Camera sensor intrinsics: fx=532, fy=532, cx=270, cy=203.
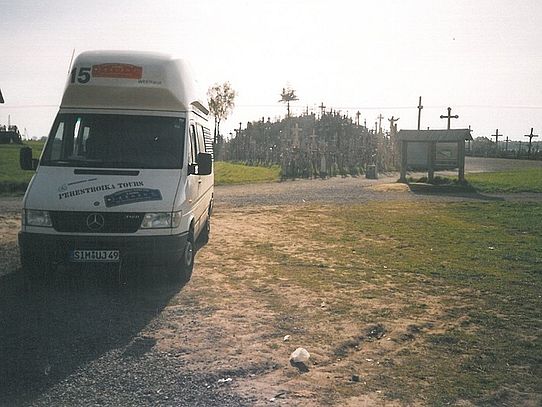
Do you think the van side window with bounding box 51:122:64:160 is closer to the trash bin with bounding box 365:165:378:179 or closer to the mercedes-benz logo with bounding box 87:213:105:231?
the mercedes-benz logo with bounding box 87:213:105:231

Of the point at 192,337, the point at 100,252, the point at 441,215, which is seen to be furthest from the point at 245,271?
the point at 441,215

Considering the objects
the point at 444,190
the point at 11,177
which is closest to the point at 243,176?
the point at 444,190

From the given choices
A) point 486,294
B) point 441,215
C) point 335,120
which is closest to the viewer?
point 486,294

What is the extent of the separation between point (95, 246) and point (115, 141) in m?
1.70

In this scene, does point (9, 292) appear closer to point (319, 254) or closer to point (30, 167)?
point (30, 167)

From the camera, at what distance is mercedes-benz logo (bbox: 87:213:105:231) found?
21.2 feet

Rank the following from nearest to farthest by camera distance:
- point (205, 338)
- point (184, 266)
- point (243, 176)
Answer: point (205, 338)
point (184, 266)
point (243, 176)

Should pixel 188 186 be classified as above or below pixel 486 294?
above

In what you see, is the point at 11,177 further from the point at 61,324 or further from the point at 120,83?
the point at 61,324

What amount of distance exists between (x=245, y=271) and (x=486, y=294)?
346 cm

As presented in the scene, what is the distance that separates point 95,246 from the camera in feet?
21.2

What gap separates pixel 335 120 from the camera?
165 ft

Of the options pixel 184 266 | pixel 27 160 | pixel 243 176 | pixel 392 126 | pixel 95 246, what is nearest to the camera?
pixel 95 246

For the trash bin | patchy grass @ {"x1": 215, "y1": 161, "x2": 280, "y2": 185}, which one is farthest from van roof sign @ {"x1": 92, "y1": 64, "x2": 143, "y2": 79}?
the trash bin
